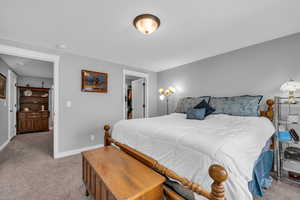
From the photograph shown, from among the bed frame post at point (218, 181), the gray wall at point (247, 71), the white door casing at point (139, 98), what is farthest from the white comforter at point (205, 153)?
the white door casing at point (139, 98)

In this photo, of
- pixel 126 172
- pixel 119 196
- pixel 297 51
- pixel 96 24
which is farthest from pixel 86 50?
pixel 297 51

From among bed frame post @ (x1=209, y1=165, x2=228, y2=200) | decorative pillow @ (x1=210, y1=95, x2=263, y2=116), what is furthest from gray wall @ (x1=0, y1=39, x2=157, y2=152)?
bed frame post @ (x1=209, y1=165, x2=228, y2=200)

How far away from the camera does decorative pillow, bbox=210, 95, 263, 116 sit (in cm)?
220

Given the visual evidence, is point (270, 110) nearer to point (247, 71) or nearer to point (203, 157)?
point (247, 71)

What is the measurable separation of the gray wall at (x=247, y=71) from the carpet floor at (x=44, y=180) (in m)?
1.57

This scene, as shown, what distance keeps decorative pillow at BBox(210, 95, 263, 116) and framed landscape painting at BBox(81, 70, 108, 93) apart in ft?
8.79

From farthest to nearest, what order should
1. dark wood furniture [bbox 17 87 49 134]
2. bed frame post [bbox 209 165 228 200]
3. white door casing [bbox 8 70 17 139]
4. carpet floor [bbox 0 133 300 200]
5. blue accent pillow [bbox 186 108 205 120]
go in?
dark wood furniture [bbox 17 87 49 134]
white door casing [bbox 8 70 17 139]
blue accent pillow [bbox 186 108 205 120]
carpet floor [bbox 0 133 300 200]
bed frame post [bbox 209 165 228 200]

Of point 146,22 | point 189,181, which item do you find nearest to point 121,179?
point 189,181

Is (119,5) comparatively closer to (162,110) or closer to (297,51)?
(297,51)

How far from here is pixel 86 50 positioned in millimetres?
2809

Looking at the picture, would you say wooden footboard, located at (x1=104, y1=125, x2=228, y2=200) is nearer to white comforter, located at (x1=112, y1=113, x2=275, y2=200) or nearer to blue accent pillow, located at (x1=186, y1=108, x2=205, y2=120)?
white comforter, located at (x1=112, y1=113, x2=275, y2=200)

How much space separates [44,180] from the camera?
1.95 meters

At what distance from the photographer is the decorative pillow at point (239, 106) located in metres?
2.20

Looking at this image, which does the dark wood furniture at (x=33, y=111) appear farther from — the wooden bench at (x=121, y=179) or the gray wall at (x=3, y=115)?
the wooden bench at (x=121, y=179)
